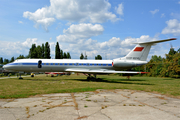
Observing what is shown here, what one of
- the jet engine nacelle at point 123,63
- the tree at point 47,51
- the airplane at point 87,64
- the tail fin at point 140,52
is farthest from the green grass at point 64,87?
the tree at point 47,51

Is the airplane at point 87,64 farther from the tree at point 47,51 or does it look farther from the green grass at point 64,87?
the tree at point 47,51

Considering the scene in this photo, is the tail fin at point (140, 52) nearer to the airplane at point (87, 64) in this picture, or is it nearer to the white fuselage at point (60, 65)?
the airplane at point (87, 64)

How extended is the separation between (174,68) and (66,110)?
35446 millimetres

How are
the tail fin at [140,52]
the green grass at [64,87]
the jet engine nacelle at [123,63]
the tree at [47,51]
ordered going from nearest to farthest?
the green grass at [64,87] → the tail fin at [140,52] → the jet engine nacelle at [123,63] → the tree at [47,51]

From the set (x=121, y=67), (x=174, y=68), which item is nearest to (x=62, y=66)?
(x=121, y=67)

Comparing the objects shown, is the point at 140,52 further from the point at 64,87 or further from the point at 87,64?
the point at 64,87

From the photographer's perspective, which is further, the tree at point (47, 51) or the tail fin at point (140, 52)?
the tree at point (47, 51)

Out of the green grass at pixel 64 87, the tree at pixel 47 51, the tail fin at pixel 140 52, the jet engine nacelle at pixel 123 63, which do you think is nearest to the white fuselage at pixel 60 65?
the jet engine nacelle at pixel 123 63

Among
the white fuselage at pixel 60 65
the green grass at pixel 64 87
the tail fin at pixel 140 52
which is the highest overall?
the tail fin at pixel 140 52

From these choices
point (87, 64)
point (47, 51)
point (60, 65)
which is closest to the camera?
point (60, 65)

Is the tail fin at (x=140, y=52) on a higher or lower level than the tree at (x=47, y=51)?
lower

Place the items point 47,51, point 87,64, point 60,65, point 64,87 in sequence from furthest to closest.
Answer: point 47,51
point 87,64
point 60,65
point 64,87

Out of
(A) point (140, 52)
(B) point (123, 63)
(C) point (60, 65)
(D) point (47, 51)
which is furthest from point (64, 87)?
(D) point (47, 51)

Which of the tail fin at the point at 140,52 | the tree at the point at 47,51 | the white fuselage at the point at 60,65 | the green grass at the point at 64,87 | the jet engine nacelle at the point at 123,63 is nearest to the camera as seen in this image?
the green grass at the point at 64,87
